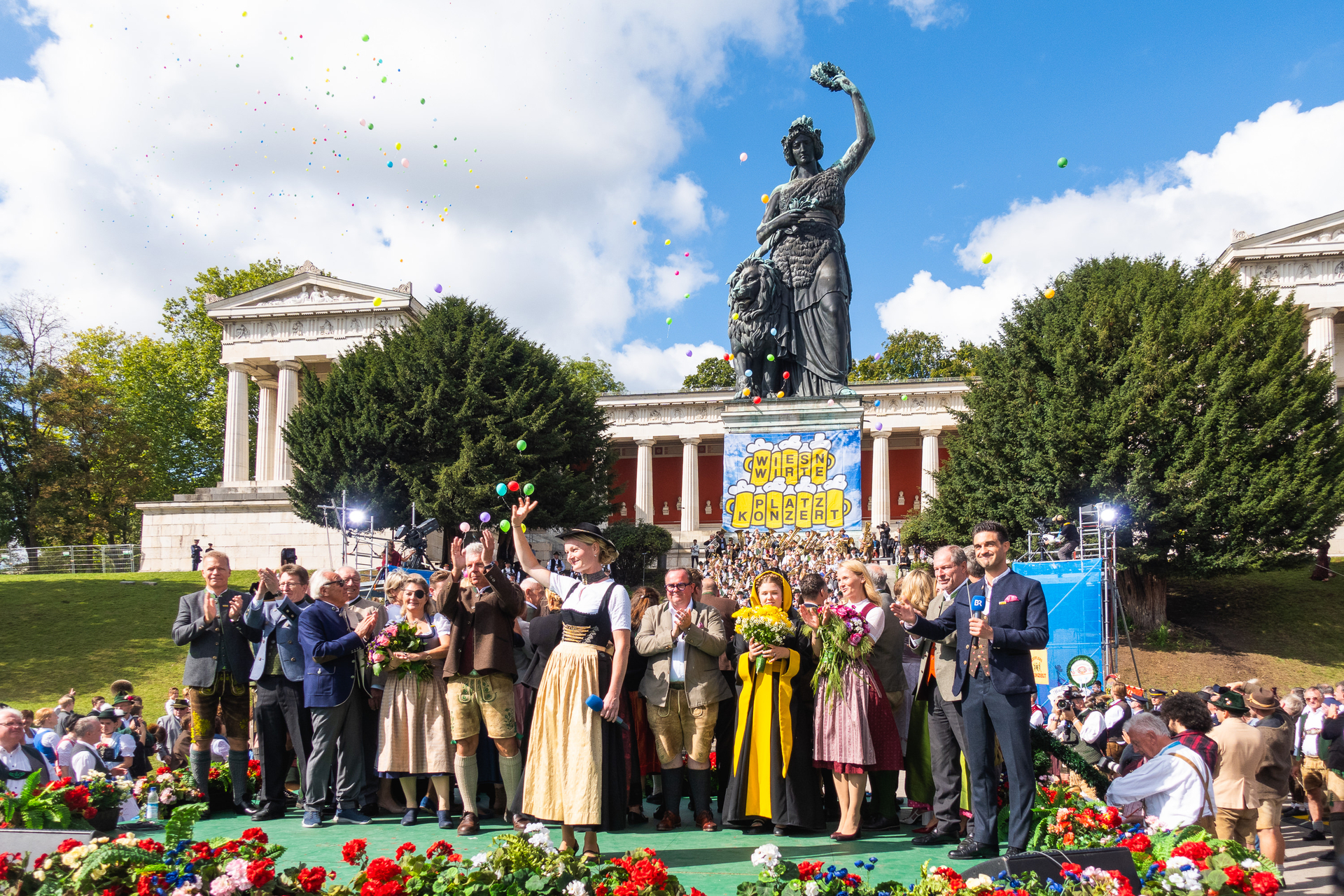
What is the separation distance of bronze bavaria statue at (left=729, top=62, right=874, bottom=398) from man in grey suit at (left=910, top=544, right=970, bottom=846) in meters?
9.38

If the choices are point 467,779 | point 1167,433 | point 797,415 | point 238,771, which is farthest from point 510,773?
point 1167,433

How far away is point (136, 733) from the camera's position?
1045cm

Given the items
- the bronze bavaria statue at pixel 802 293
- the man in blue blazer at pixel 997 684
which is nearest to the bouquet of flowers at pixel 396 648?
the man in blue blazer at pixel 997 684

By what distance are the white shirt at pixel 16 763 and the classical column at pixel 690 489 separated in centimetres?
4241

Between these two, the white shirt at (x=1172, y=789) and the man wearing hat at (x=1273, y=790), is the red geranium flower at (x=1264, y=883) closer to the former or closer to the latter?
the white shirt at (x=1172, y=789)

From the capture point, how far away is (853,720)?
6.28 m

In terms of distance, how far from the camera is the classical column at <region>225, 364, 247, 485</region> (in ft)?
155

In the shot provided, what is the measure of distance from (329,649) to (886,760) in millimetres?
4135

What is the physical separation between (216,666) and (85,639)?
19.0 meters

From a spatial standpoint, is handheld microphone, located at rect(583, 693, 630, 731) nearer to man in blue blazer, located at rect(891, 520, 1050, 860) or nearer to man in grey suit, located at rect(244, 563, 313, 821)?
man in blue blazer, located at rect(891, 520, 1050, 860)

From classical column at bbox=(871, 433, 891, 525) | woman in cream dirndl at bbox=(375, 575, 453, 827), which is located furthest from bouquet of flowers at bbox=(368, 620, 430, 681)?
classical column at bbox=(871, 433, 891, 525)

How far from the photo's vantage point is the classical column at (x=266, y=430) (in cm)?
4900

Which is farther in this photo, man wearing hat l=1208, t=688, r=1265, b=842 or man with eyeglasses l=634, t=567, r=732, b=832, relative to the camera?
man with eyeglasses l=634, t=567, r=732, b=832

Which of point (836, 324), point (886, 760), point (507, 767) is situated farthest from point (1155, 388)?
point (507, 767)
